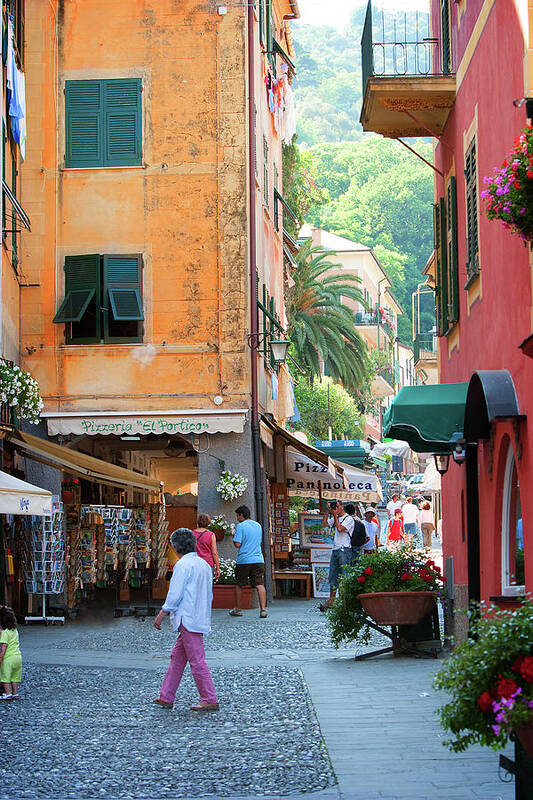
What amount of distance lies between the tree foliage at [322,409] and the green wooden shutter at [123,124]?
26.2 metres

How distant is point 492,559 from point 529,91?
4777mm

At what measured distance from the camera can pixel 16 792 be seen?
7664mm

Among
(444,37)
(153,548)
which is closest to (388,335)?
(153,548)

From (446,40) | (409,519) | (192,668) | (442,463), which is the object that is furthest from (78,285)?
(409,519)

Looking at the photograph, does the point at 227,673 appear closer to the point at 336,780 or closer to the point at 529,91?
the point at 336,780

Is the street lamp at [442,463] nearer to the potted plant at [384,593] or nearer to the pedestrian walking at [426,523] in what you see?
the potted plant at [384,593]

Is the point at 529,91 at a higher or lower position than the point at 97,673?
higher

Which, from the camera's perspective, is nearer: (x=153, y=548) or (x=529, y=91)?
(x=529, y=91)

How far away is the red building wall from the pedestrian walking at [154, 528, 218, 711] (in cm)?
292

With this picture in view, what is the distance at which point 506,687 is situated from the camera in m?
5.53

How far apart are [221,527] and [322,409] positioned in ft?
90.1

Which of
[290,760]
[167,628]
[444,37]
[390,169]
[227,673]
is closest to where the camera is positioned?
[290,760]

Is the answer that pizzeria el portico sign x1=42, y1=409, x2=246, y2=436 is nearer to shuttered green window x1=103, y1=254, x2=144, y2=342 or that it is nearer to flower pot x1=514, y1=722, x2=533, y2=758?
shuttered green window x1=103, y1=254, x2=144, y2=342

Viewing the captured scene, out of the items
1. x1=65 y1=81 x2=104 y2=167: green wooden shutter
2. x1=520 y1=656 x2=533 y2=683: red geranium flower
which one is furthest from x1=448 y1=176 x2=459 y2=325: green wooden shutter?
x1=65 y1=81 x2=104 y2=167: green wooden shutter
